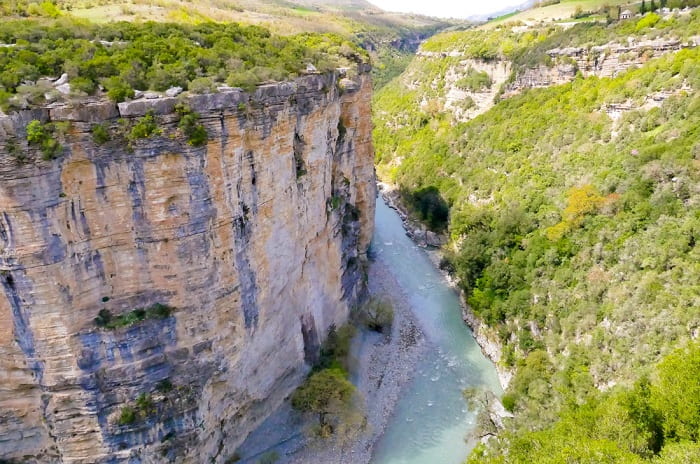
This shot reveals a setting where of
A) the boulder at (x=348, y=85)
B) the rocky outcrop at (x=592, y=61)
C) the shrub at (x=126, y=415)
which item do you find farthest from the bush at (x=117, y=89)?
the rocky outcrop at (x=592, y=61)

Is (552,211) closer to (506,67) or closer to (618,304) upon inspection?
(618,304)

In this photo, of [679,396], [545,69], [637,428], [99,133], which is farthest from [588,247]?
[545,69]

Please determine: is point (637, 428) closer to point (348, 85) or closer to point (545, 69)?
point (348, 85)

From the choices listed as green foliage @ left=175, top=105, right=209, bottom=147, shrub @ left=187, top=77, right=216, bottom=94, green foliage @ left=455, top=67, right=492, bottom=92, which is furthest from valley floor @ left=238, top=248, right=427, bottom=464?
green foliage @ left=455, top=67, right=492, bottom=92

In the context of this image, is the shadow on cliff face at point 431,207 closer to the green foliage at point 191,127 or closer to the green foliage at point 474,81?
the green foliage at point 474,81

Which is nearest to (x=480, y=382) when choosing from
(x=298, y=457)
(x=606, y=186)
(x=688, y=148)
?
(x=298, y=457)

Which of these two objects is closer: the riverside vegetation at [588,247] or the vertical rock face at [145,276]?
the vertical rock face at [145,276]
